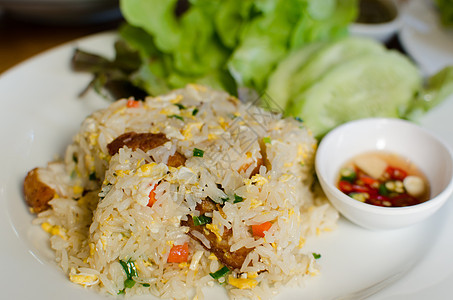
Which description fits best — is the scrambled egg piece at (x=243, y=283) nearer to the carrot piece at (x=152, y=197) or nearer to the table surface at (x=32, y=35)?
the carrot piece at (x=152, y=197)

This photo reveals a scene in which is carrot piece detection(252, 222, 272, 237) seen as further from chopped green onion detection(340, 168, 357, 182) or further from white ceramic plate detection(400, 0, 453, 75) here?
white ceramic plate detection(400, 0, 453, 75)

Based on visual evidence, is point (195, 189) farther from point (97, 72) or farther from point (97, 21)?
point (97, 21)

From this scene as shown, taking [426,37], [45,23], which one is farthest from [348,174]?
[45,23]

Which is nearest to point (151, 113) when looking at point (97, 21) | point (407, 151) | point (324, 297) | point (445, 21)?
point (324, 297)

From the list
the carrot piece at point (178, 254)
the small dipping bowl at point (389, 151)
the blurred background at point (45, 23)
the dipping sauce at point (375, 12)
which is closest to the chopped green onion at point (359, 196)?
the small dipping bowl at point (389, 151)

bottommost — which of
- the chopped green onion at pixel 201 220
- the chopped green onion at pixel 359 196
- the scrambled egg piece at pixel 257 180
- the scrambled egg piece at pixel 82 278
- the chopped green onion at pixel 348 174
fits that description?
the chopped green onion at pixel 348 174
